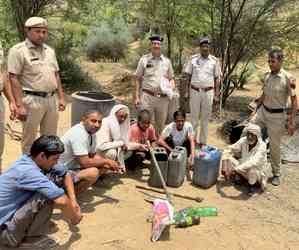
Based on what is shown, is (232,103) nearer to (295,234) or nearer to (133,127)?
(133,127)

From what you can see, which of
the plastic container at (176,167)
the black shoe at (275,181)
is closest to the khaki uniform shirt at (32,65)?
the plastic container at (176,167)

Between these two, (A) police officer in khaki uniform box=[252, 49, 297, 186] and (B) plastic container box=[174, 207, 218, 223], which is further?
(A) police officer in khaki uniform box=[252, 49, 297, 186]

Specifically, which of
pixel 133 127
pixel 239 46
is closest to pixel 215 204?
pixel 133 127

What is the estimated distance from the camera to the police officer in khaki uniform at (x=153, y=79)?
612 cm

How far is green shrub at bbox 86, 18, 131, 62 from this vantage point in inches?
615

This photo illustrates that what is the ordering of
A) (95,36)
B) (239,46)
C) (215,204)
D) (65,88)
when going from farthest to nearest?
(95,36)
(65,88)
(239,46)
(215,204)

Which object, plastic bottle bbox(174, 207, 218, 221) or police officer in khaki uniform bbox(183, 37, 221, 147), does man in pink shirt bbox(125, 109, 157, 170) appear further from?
plastic bottle bbox(174, 207, 218, 221)

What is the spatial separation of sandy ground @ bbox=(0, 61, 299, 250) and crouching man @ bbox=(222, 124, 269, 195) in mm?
162

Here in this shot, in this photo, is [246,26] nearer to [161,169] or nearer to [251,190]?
[251,190]

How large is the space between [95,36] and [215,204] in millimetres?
11429

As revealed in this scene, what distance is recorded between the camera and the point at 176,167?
5500mm

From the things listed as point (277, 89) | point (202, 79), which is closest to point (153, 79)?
point (202, 79)

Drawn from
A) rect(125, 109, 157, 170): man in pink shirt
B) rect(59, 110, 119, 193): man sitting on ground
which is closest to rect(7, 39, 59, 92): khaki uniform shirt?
rect(59, 110, 119, 193): man sitting on ground

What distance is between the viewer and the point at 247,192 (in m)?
5.65
